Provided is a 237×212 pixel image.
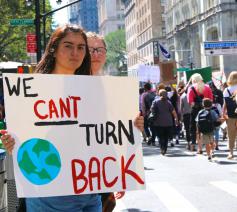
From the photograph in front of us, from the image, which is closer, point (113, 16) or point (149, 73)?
point (149, 73)

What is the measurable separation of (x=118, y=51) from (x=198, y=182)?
125m

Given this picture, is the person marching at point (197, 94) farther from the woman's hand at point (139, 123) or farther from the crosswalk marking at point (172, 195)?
the woman's hand at point (139, 123)

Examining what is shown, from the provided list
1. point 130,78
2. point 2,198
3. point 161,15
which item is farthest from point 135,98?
point 161,15

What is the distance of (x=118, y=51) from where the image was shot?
437 feet

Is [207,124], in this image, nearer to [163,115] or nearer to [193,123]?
[193,123]

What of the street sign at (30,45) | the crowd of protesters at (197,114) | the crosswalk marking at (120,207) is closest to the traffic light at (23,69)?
the crowd of protesters at (197,114)

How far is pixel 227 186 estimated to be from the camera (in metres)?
8.34

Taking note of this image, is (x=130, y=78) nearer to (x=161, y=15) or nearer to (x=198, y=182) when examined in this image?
(x=198, y=182)

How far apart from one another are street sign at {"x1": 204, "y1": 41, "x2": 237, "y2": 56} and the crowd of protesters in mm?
6937

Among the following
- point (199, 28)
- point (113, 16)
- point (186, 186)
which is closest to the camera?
point (186, 186)

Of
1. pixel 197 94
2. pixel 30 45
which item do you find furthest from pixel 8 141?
pixel 30 45

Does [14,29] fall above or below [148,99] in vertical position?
above

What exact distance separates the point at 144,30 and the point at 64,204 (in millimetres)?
104260

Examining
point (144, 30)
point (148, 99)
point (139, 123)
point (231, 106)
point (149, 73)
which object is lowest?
point (231, 106)
